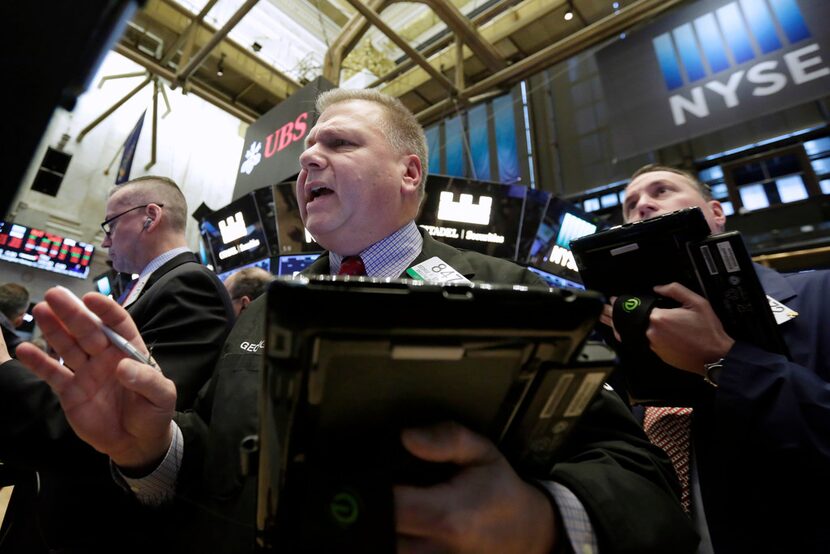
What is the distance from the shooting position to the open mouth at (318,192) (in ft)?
4.78

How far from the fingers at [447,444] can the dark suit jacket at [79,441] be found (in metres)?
1.03

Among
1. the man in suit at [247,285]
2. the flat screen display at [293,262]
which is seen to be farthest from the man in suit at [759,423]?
the flat screen display at [293,262]

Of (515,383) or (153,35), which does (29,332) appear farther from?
(515,383)

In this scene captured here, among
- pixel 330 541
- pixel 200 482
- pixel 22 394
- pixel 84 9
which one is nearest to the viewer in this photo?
pixel 84 9

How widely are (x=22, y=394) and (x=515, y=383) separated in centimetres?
154

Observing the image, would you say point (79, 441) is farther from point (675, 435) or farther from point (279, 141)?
point (279, 141)

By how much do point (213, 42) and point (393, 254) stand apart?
621 centimetres

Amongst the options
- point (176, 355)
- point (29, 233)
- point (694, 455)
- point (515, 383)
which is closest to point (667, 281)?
point (694, 455)

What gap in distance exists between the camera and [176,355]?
1.48 metres

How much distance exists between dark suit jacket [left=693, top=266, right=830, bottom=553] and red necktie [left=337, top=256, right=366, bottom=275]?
43.7 inches

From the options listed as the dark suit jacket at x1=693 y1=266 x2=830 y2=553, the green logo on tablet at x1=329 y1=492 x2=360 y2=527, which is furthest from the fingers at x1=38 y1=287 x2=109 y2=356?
the dark suit jacket at x1=693 y1=266 x2=830 y2=553

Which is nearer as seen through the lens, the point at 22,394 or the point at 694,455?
the point at 22,394

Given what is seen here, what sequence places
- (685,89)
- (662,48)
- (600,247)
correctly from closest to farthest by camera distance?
(600,247)
(685,89)
(662,48)

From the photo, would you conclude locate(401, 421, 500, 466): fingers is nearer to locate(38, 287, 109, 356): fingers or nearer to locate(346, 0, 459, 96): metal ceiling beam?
locate(38, 287, 109, 356): fingers
